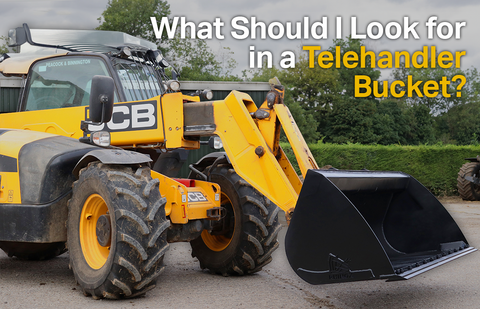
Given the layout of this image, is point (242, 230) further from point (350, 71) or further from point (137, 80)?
point (350, 71)

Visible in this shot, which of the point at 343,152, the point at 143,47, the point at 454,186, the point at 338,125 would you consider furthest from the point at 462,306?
the point at 338,125

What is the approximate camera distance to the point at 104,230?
4648 mm

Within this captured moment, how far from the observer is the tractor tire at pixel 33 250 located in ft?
21.0

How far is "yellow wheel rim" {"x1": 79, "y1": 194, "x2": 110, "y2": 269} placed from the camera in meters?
4.80

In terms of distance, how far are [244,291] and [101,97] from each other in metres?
2.35

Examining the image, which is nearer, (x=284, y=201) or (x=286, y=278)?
(x=284, y=201)

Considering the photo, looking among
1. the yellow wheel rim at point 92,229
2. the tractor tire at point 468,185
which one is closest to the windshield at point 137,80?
the yellow wheel rim at point 92,229

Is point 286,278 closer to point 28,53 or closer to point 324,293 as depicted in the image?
point 324,293

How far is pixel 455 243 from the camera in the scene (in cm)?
504

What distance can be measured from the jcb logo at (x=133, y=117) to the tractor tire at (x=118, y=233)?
0.90 m

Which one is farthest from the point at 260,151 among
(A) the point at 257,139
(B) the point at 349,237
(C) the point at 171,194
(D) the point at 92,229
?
(D) the point at 92,229

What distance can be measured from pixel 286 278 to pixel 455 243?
1.83 metres

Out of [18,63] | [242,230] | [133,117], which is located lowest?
[242,230]

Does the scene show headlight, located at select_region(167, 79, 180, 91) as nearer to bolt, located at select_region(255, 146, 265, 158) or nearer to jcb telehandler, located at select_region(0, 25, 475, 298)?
jcb telehandler, located at select_region(0, 25, 475, 298)
